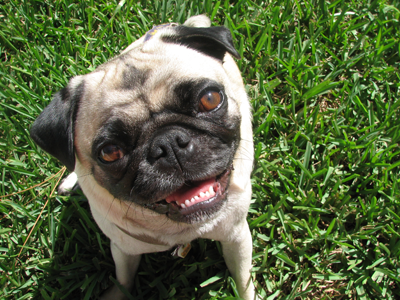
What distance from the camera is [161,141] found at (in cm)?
200

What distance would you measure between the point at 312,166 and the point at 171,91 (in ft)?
6.37

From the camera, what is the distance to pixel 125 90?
223 cm

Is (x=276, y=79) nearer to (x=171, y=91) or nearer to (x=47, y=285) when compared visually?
(x=171, y=91)

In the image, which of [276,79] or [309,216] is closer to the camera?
[309,216]

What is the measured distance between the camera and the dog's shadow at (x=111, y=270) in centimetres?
300

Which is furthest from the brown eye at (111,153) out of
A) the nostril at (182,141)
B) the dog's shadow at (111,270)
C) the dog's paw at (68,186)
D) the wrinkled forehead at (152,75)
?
the dog's paw at (68,186)

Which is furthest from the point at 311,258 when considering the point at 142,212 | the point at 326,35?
the point at 326,35

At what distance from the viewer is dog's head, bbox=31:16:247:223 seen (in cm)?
202

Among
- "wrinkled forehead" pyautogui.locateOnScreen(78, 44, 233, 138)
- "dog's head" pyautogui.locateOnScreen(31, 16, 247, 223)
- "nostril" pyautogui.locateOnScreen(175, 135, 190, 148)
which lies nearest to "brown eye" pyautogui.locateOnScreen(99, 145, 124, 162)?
"dog's head" pyautogui.locateOnScreen(31, 16, 247, 223)

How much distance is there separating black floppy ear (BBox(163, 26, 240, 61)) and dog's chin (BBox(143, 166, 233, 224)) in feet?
3.16

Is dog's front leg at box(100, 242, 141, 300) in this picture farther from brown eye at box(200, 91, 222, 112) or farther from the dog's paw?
brown eye at box(200, 91, 222, 112)

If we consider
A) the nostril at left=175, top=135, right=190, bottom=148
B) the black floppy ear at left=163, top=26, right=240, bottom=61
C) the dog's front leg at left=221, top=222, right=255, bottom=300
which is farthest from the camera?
the dog's front leg at left=221, top=222, right=255, bottom=300

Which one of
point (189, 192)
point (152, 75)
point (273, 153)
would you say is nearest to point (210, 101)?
point (152, 75)

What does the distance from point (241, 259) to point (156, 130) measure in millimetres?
1376
